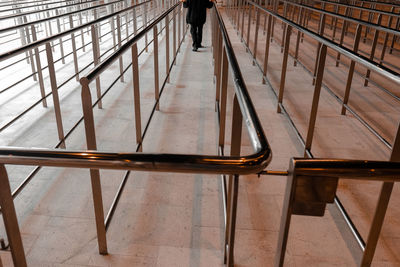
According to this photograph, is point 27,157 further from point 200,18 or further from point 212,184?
point 200,18

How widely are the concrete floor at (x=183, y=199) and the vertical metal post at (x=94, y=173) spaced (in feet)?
0.33

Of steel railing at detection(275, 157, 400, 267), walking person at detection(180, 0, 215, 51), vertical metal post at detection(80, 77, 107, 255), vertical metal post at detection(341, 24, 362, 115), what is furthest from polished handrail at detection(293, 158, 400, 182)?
walking person at detection(180, 0, 215, 51)

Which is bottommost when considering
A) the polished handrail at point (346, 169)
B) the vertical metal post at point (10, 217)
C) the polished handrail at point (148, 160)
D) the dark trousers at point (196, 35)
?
the dark trousers at point (196, 35)

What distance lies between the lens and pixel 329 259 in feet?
5.30

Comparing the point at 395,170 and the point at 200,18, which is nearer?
the point at 395,170

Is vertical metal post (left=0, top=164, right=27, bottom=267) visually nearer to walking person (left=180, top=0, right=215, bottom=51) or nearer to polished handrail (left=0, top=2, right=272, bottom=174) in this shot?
polished handrail (left=0, top=2, right=272, bottom=174)

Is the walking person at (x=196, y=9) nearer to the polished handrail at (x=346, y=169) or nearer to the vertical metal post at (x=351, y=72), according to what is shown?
the vertical metal post at (x=351, y=72)

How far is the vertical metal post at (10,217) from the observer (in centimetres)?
87

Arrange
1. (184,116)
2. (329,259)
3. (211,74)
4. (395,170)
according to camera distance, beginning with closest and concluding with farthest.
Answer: (395,170)
(329,259)
(184,116)
(211,74)

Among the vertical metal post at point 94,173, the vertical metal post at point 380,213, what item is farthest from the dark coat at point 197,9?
the vertical metal post at point 380,213

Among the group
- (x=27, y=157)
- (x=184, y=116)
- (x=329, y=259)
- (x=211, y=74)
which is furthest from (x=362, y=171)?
(x=211, y=74)

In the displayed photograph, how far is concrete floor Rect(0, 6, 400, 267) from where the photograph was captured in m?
1.64

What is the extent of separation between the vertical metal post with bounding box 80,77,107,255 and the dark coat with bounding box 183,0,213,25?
15.7 feet

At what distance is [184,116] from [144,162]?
2.49 metres
